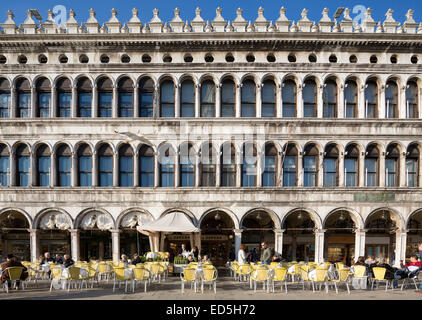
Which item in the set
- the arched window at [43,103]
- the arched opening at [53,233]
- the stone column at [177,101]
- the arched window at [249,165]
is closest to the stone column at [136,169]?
the stone column at [177,101]

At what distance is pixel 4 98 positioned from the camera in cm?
2139

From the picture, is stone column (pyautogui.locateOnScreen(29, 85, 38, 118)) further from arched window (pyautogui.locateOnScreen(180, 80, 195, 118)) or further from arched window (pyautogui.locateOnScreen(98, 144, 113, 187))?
arched window (pyautogui.locateOnScreen(180, 80, 195, 118))

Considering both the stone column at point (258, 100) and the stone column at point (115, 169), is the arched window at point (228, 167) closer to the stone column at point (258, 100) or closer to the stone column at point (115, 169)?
the stone column at point (258, 100)

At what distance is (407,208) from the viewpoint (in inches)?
802

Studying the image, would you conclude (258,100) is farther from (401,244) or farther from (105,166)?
(401,244)

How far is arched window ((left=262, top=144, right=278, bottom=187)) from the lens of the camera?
2078 centimetres

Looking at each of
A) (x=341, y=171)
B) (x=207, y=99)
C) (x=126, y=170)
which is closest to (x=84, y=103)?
(x=126, y=170)

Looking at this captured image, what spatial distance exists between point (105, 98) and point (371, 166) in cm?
1644

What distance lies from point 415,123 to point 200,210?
44.3 ft

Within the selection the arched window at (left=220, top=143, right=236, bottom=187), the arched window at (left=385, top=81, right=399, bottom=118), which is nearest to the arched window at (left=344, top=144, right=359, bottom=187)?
the arched window at (left=385, top=81, right=399, bottom=118)

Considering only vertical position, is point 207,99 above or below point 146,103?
above

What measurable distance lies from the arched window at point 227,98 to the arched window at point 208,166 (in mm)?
2347

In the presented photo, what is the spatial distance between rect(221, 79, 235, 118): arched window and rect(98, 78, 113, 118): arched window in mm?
6734
